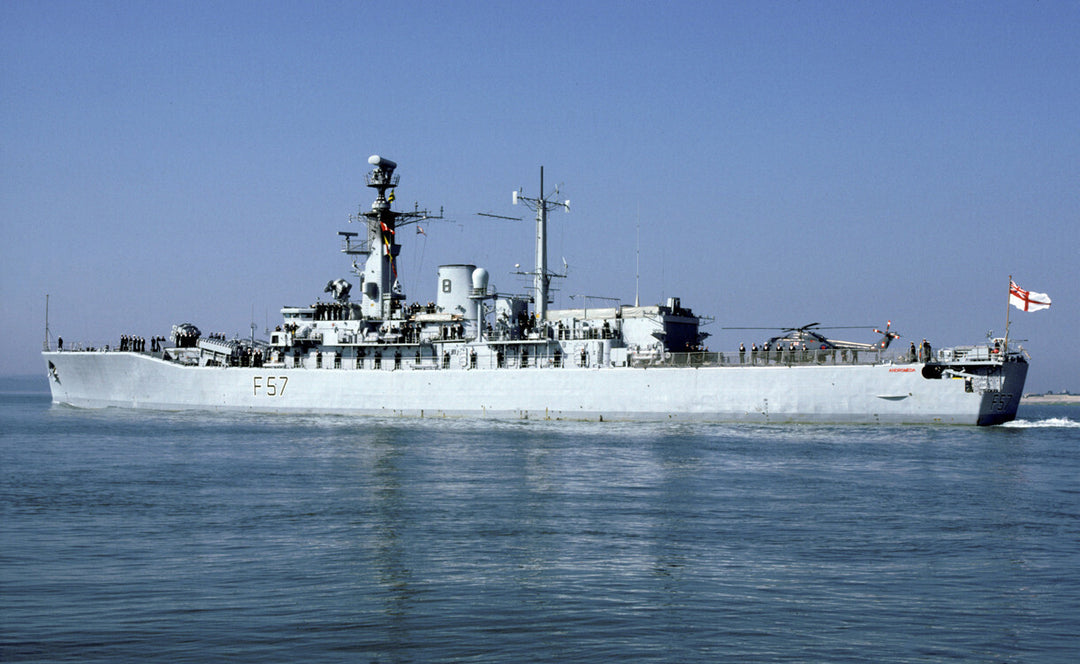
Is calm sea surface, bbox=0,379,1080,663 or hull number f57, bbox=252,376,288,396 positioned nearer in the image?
calm sea surface, bbox=0,379,1080,663

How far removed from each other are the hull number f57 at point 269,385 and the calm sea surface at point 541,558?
73.0 ft

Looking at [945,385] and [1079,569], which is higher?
[945,385]

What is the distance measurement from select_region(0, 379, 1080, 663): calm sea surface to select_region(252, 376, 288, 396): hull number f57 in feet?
73.0

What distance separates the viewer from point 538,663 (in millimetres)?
8297

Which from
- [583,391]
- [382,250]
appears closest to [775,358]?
[583,391]

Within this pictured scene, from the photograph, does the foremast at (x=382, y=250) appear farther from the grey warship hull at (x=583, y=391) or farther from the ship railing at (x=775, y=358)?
the ship railing at (x=775, y=358)

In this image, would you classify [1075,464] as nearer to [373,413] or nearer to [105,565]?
[105,565]

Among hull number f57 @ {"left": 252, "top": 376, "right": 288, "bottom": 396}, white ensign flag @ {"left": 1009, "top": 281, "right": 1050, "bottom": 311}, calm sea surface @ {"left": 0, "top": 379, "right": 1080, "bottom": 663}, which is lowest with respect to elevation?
calm sea surface @ {"left": 0, "top": 379, "right": 1080, "bottom": 663}

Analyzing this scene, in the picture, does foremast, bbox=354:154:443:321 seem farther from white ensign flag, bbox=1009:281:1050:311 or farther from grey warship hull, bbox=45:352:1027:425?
white ensign flag, bbox=1009:281:1050:311

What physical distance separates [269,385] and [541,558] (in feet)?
131

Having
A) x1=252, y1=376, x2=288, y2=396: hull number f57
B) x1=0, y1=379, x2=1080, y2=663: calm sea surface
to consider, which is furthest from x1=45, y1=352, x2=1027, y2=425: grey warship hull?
x1=0, y1=379, x2=1080, y2=663: calm sea surface

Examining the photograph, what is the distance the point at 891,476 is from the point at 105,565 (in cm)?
1791

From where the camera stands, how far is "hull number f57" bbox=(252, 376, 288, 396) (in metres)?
49.4

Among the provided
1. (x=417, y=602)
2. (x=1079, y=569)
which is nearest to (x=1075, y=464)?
(x=1079, y=569)
